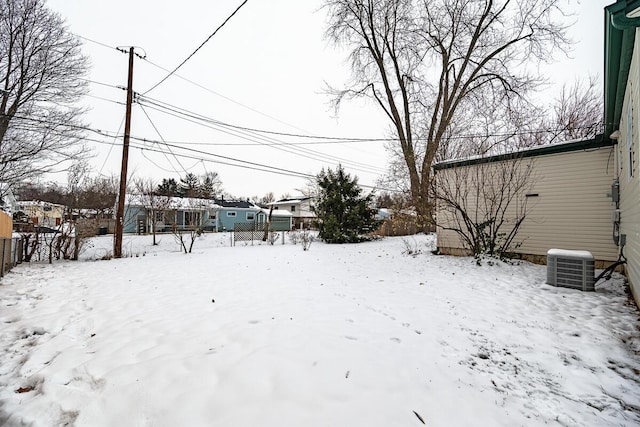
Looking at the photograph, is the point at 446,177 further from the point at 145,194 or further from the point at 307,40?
the point at 145,194

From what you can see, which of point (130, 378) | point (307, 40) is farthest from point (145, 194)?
point (130, 378)

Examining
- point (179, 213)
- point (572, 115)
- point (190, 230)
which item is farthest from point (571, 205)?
point (179, 213)

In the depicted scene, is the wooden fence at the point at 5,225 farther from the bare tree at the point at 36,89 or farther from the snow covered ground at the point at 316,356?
the bare tree at the point at 36,89

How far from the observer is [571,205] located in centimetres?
727

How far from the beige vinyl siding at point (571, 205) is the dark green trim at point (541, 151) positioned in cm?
11

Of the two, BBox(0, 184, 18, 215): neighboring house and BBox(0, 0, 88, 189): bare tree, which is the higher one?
BBox(0, 0, 88, 189): bare tree

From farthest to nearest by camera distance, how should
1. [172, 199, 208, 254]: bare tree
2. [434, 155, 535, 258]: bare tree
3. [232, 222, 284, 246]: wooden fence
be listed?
[232, 222, 284, 246]: wooden fence, [172, 199, 208, 254]: bare tree, [434, 155, 535, 258]: bare tree

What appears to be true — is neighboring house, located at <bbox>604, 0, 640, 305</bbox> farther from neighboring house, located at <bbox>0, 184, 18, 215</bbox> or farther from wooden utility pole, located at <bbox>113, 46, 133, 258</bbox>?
neighboring house, located at <bbox>0, 184, 18, 215</bbox>

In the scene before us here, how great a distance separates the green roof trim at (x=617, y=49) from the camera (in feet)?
8.68

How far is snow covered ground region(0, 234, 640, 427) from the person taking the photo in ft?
6.10

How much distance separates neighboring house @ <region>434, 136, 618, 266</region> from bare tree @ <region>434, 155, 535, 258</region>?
79 millimetres

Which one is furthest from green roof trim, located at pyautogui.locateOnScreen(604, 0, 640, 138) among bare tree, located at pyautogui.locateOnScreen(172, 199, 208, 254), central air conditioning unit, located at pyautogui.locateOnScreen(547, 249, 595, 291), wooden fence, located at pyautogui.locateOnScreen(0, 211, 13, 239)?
bare tree, located at pyautogui.locateOnScreen(172, 199, 208, 254)

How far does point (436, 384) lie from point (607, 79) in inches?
212

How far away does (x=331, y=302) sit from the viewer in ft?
14.3
